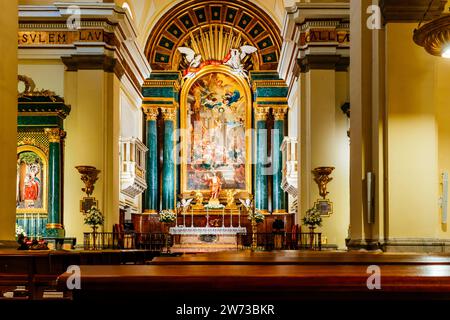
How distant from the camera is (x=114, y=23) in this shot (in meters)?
18.9

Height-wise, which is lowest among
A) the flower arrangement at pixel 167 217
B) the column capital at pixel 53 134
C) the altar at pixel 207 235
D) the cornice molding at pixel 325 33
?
the altar at pixel 207 235

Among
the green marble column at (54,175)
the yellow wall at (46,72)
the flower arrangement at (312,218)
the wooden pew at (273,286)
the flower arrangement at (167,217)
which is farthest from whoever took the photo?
the flower arrangement at (167,217)

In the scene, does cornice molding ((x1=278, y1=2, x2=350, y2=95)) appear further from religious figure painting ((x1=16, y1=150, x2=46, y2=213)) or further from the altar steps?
religious figure painting ((x1=16, y1=150, x2=46, y2=213))

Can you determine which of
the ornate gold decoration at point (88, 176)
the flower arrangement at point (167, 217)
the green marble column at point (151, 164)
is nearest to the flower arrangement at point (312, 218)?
the ornate gold decoration at point (88, 176)

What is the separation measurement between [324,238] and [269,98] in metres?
10.3

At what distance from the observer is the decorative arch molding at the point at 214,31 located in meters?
27.7

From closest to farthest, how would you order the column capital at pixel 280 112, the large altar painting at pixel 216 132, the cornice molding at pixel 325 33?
1. the cornice molding at pixel 325 33
2. the column capital at pixel 280 112
3. the large altar painting at pixel 216 132

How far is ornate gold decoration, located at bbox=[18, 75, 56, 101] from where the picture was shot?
1794 centimetres

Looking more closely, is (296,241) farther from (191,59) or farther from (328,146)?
(191,59)

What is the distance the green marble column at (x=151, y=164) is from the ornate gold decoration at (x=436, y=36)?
20.3 m

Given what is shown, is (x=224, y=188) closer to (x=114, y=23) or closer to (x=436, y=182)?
(x=114, y=23)

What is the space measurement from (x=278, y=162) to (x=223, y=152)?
2501 mm

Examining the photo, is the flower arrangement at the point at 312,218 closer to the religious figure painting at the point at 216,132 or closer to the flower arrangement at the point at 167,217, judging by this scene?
the flower arrangement at the point at 167,217
